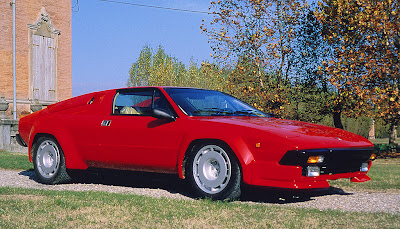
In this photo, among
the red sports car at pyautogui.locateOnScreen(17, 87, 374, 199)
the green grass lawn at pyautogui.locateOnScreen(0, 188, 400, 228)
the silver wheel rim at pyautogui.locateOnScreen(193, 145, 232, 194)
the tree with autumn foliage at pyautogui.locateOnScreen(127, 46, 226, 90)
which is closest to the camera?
the green grass lawn at pyautogui.locateOnScreen(0, 188, 400, 228)

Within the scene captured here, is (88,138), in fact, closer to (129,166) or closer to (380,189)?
(129,166)

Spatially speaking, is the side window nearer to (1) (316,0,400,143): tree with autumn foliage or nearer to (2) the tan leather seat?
(2) the tan leather seat

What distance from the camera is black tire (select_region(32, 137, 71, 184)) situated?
7948 mm

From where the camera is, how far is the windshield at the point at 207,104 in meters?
6.84

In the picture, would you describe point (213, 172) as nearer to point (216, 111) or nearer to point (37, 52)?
point (216, 111)

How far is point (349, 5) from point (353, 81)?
3.21m

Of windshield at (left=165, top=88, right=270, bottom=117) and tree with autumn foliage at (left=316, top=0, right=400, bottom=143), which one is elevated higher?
tree with autumn foliage at (left=316, top=0, right=400, bottom=143)

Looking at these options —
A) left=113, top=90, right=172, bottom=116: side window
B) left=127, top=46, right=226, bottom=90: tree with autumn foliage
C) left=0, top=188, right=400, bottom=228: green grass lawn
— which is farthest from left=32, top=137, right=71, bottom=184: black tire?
left=127, top=46, right=226, bottom=90: tree with autumn foliage

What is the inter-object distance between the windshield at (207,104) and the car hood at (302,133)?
34cm

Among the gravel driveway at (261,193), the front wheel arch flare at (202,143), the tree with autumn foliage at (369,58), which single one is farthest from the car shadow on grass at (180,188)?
the tree with autumn foliage at (369,58)

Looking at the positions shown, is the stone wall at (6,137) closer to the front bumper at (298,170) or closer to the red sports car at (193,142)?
the red sports car at (193,142)

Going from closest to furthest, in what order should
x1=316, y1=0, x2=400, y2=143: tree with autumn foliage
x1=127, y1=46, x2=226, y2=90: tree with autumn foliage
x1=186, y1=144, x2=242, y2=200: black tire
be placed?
x1=186, y1=144, x2=242, y2=200: black tire
x1=316, y1=0, x2=400, y2=143: tree with autumn foliage
x1=127, y1=46, x2=226, y2=90: tree with autumn foliage

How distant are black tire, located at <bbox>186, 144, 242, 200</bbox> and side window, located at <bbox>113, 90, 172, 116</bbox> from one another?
97 cm

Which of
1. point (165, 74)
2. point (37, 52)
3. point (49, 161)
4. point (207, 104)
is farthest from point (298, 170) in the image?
point (165, 74)
